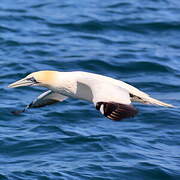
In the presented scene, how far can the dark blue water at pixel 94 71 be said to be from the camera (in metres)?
10.6

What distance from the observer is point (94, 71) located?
15.4 metres

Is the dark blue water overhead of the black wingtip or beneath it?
beneath

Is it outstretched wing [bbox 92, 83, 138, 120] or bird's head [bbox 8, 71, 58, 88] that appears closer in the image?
outstretched wing [bbox 92, 83, 138, 120]

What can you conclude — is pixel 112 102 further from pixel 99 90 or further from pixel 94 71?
pixel 94 71

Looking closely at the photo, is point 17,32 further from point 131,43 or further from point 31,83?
point 31,83

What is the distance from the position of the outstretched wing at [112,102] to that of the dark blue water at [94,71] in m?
1.42

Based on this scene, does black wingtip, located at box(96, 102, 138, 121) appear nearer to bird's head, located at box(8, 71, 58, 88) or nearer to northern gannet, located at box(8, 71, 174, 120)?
northern gannet, located at box(8, 71, 174, 120)

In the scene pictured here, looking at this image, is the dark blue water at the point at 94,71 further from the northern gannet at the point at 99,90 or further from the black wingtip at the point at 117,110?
the black wingtip at the point at 117,110

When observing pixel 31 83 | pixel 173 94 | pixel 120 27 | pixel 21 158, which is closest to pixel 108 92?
pixel 31 83

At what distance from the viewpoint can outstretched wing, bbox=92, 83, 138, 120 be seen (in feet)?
27.8

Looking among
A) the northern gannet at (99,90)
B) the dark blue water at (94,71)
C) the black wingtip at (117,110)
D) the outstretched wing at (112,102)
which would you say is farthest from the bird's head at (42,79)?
the black wingtip at (117,110)

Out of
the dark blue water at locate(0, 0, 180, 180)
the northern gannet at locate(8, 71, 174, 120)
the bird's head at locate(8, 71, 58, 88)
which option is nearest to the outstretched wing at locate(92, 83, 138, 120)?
the northern gannet at locate(8, 71, 174, 120)

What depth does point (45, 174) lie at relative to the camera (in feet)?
33.2

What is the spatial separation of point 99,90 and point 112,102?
0.55 metres
